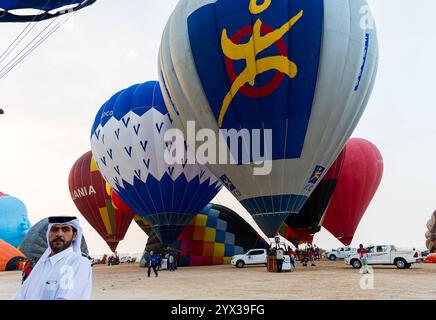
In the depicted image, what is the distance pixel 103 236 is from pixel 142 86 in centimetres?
1441

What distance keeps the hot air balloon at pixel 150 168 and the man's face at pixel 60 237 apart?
1837 cm

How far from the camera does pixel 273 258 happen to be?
61.3 feet

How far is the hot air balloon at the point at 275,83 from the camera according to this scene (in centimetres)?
1548

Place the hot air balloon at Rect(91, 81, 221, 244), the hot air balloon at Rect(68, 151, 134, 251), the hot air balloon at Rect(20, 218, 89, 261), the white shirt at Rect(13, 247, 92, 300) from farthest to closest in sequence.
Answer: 1. the hot air balloon at Rect(68, 151, 134, 251)
2. the hot air balloon at Rect(20, 218, 89, 261)
3. the hot air balloon at Rect(91, 81, 221, 244)
4. the white shirt at Rect(13, 247, 92, 300)

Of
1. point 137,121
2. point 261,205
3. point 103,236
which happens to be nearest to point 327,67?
point 261,205

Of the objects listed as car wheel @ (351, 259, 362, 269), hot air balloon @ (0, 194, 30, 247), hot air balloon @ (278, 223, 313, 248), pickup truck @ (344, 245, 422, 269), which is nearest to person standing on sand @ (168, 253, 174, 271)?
hot air balloon @ (278, 223, 313, 248)

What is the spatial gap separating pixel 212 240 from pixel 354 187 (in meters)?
9.93

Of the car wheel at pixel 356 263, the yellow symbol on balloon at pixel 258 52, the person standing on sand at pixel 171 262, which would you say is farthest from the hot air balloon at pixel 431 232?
the yellow symbol on balloon at pixel 258 52

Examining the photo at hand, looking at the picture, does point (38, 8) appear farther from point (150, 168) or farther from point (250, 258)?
point (250, 258)

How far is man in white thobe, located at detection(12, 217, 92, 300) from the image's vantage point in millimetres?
3309

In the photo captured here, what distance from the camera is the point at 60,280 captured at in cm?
333

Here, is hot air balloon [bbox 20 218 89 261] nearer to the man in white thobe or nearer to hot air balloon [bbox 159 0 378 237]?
hot air balloon [bbox 159 0 378 237]

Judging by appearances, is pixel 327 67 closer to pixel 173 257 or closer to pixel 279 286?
pixel 279 286

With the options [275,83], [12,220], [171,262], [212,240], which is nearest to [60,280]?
[275,83]
